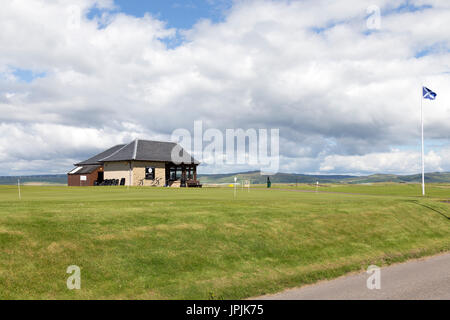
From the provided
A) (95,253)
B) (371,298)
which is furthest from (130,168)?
(371,298)

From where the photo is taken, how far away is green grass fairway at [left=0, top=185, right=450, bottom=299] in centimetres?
1173

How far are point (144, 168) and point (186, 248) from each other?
49962 mm

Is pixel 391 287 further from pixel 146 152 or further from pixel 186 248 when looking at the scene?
pixel 146 152

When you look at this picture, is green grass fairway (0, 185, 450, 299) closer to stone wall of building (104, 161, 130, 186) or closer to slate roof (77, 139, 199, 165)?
stone wall of building (104, 161, 130, 186)

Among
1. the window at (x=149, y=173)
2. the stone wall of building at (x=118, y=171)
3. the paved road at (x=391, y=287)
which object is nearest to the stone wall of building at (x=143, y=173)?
the window at (x=149, y=173)

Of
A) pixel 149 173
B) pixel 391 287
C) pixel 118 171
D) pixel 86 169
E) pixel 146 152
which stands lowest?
pixel 391 287

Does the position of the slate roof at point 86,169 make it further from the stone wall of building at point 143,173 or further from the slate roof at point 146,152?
the stone wall of building at point 143,173

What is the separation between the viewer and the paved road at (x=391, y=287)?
12.4 metres

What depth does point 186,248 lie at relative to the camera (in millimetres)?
14906

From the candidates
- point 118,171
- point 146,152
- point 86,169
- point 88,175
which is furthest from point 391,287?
point 86,169

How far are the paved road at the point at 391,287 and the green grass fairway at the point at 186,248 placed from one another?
24.7 inches

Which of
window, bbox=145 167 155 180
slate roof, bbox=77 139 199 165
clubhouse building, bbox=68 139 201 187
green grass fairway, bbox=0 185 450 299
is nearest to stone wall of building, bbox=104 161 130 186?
clubhouse building, bbox=68 139 201 187

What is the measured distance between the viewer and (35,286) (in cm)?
1086
